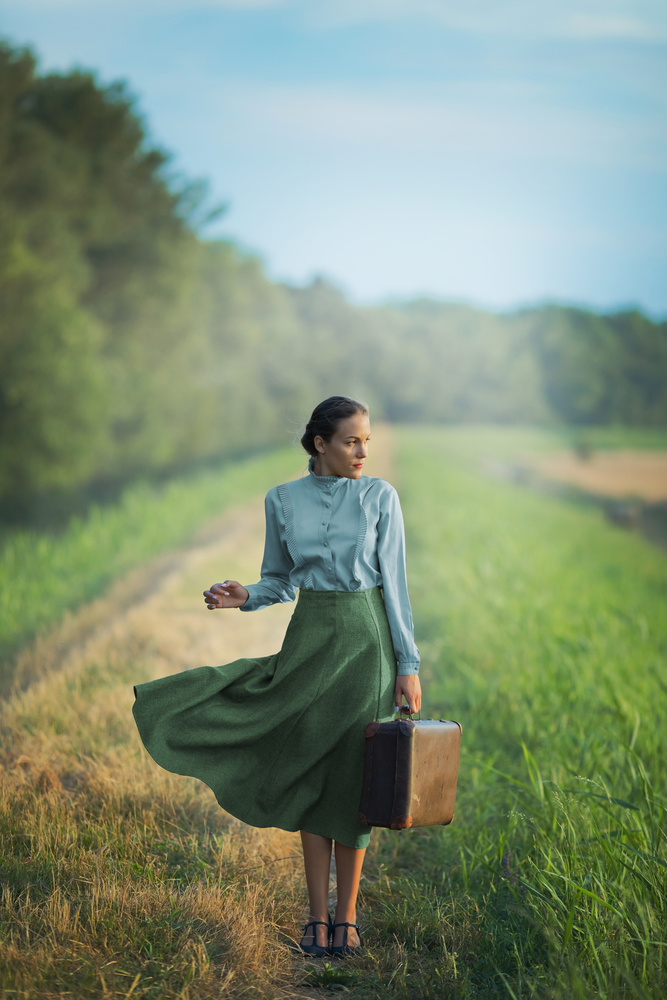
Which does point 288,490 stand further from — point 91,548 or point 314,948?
point 91,548

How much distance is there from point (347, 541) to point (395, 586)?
0.71ft

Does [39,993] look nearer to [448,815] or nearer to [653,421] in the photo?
[448,815]

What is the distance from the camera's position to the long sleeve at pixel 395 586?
2801mm

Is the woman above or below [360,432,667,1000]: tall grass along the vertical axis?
above

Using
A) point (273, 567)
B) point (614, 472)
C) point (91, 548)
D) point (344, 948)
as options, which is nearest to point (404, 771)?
point (344, 948)

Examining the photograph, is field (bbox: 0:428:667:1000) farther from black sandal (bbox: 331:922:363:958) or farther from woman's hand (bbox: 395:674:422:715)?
woman's hand (bbox: 395:674:422:715)

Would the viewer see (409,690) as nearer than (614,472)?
Yes

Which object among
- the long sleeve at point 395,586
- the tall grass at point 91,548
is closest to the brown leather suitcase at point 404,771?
the long sleeve at point 395,586

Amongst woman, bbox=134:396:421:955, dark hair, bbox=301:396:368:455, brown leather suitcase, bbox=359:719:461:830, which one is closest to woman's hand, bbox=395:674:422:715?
woman, bbox=134:396:421:955

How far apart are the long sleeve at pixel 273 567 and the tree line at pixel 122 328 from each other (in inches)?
15.6

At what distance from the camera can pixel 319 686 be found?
2.79 metres

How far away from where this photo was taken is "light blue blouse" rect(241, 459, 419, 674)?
2.80 meters

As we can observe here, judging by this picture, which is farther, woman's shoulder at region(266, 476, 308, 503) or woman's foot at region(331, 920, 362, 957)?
woman's shoulder at region(266, 476, 308, 503)

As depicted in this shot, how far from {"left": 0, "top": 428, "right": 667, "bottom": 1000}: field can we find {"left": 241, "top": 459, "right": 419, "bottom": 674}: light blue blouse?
2.65 ft
